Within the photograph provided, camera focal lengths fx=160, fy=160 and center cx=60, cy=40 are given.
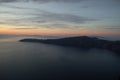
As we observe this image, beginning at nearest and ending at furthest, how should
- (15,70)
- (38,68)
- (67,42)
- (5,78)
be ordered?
(5,78) → (15,70) → (38,68) → (67,42)

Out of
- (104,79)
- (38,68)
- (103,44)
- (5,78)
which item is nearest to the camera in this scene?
(5,78)

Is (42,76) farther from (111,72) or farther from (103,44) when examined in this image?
(103,44)

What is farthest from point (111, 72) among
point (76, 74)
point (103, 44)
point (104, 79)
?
point (103, 44)

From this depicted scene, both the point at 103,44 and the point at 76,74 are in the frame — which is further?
the point at 103,44

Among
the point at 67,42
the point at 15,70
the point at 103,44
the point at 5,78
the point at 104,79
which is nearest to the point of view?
the point at 5,78

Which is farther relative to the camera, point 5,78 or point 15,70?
point 15,70

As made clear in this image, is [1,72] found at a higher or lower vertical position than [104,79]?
higher

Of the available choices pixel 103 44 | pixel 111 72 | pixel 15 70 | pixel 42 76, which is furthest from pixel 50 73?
pixel 103 44

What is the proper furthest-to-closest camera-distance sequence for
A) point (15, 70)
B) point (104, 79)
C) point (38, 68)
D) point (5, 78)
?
point (38, 68), point (15, 70), point (104, 79), point (5, 78)

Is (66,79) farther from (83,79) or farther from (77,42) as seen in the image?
(77,42)
